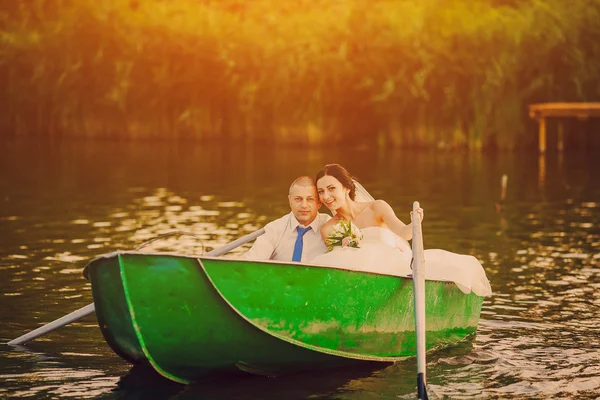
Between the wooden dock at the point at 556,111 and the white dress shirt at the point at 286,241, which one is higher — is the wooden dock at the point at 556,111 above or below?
above

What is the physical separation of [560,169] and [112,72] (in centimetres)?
2492

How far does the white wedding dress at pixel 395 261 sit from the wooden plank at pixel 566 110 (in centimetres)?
3169

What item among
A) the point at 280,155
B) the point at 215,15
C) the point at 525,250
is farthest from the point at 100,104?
the point at 525,250

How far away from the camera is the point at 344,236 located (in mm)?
11547

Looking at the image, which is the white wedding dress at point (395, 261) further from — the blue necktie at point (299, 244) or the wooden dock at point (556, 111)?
the wooden dock at point (556, 111)

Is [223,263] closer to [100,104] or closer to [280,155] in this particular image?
[280,155]

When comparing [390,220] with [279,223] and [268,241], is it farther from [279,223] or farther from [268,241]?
[268,241]

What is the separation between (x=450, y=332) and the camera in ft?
41.3

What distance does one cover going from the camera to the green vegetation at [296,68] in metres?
48.0

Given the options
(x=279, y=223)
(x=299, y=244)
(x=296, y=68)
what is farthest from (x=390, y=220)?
(x=296, y=68)

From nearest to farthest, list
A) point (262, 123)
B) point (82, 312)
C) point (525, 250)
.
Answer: point (82, 312)
point (525, 250)
point (262, 123)

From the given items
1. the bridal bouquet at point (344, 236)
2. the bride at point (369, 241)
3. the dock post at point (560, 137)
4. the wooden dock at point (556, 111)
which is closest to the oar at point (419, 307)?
the bride at point (369, 241)

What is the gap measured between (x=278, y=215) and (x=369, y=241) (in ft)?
45.2

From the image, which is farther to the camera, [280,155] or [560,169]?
[280,155]
